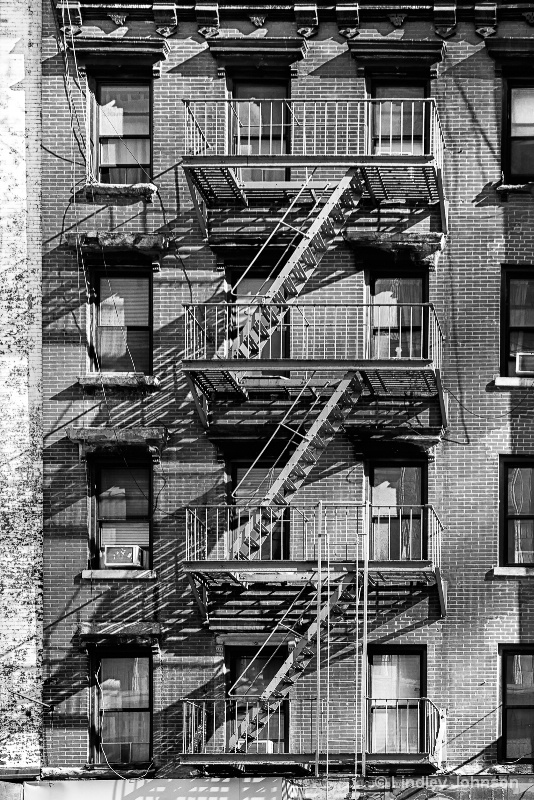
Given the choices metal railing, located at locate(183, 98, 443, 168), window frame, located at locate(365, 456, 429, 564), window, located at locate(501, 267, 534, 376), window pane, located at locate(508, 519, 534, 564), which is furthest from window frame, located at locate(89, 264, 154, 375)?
window pane, located at locate(508, 519, 534, 564)

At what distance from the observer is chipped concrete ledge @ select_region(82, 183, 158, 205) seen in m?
22.4

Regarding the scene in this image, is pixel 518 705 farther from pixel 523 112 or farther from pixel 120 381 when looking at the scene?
pixel 523 112

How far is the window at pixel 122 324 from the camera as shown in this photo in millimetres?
22672

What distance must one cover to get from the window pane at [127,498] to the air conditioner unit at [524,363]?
20.9ft

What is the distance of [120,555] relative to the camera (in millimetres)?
22234

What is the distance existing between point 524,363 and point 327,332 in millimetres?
3302

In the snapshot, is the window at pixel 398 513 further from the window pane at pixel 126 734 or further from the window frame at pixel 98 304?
the window pane at pixel 126 734

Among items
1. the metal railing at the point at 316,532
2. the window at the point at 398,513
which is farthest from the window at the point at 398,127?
the metal railing at the point at 316,532

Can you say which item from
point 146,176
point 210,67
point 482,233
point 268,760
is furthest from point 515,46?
point 268,760

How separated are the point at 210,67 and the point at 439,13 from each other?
391cm

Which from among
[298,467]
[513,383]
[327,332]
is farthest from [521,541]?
[327,332]

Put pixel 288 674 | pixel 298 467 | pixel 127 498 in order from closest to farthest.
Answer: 1. pixel 298 467
2. pixel 288 674
3. pixel 127 498

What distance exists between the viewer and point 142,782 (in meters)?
21.5

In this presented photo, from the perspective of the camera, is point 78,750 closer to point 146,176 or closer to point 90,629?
point 90,629
